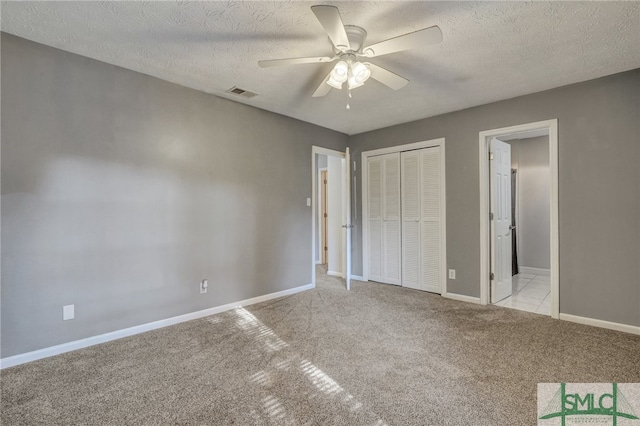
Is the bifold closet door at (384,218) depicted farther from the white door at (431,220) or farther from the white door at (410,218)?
the white door at (431,220)

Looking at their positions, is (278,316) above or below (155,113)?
below

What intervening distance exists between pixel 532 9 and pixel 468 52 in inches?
21.7

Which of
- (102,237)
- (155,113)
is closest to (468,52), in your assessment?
(155,113)

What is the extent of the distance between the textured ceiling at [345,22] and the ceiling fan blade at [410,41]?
0.77 feet

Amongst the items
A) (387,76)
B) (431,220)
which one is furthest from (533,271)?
(387,76)

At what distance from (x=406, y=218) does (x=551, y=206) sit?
1716mm

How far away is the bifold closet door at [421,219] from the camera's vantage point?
4.17 m

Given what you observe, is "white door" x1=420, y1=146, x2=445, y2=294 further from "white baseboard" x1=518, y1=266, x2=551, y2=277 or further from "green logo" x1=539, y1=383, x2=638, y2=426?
"white baseboard" x1=518, y1=266, x2=551, y2=277

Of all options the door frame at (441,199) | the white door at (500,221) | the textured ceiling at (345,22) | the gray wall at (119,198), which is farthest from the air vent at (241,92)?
the white door at (500,221)

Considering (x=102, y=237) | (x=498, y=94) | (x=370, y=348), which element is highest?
(x=498, y=94)

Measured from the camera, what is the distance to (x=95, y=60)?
8.63 feet

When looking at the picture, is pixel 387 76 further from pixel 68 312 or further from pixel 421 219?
pixel 68 312

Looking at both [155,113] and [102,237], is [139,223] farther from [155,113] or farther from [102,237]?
[155,113]

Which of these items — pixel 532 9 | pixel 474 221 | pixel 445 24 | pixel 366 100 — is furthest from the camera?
pixel 474 221
